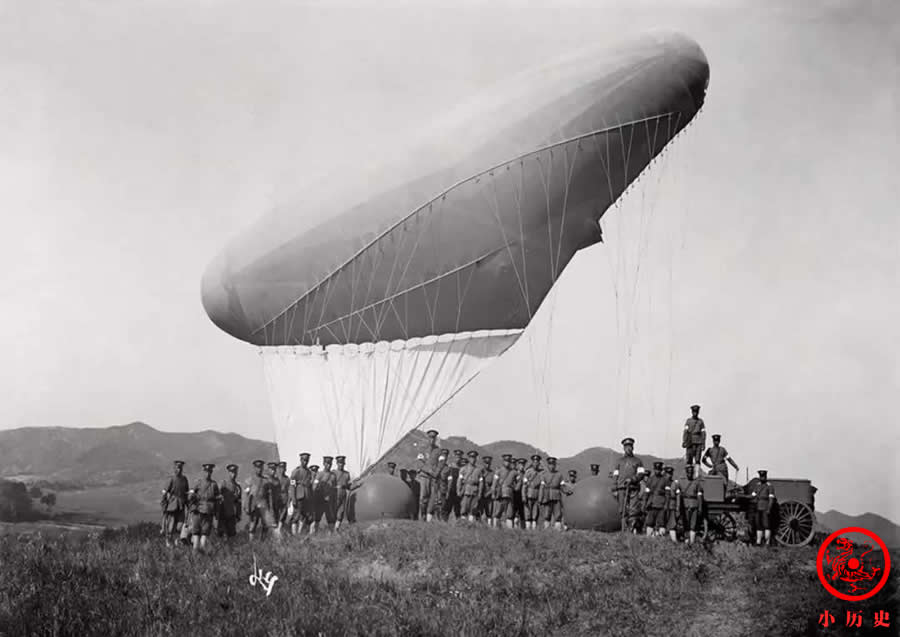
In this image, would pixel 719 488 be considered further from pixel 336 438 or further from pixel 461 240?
pixel 336 438

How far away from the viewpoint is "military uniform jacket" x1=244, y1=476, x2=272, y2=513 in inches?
641

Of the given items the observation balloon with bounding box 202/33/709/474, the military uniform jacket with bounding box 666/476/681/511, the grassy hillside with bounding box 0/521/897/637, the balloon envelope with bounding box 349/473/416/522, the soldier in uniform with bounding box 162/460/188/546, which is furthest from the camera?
the observation balloon with bounding box 202/33/709/474

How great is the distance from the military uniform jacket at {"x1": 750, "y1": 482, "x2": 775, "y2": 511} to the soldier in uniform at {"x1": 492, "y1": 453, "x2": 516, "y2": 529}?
5144 millimetres

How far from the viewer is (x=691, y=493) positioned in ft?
45.9

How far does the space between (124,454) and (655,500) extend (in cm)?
3440

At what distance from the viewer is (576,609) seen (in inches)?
413

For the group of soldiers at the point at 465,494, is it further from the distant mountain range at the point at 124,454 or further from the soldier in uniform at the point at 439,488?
the distant mountain range at the point at 124,454

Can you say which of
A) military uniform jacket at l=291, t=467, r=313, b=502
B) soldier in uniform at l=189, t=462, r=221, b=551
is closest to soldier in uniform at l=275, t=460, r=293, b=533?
military uniform jacket at l=291, t=467, r=313, b=502

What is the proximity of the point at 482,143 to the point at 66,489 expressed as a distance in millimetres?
20895

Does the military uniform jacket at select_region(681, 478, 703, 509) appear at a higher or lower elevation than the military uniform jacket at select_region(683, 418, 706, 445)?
lower

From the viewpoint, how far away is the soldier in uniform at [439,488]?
59.3 ft

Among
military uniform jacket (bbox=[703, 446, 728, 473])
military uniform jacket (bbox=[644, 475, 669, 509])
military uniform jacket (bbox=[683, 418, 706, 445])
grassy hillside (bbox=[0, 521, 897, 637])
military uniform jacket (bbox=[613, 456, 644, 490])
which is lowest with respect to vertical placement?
grassy hillside (bbox=[0, 521, 897, 637])

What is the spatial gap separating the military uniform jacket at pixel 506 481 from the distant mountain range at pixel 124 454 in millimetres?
12455

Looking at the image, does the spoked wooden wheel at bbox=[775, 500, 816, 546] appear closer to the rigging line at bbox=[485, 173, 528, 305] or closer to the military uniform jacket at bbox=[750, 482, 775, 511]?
the military uniform jacket at bbox=[750, 482, 775, 511]
